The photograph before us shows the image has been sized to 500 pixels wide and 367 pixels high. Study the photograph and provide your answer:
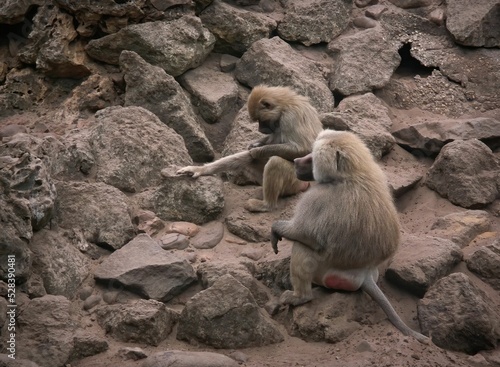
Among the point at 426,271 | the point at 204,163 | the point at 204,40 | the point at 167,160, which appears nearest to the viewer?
the point at 426,271

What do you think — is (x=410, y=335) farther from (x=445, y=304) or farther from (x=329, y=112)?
(x=329, y=112)

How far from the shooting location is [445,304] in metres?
6.68

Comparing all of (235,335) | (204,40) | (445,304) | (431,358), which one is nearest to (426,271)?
(445,304)

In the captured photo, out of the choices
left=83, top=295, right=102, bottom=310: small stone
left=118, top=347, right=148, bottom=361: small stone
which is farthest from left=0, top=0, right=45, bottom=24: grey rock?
left=118, top=347, right=148, bottom=361: small stone

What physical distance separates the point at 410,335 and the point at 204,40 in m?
4.65

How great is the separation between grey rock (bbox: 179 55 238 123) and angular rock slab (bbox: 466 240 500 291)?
3.55 meters

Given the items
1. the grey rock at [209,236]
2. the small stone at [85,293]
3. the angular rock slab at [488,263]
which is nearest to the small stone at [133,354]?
the small stone at [85,293]

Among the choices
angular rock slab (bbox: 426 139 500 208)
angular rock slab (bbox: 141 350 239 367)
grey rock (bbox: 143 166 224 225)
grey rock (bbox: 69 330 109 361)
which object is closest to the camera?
angular rock slab (bbox: 141 350 239 367)

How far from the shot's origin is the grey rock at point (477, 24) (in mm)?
10383

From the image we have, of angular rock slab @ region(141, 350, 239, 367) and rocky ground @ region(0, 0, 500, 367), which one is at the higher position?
rocky ground @ region(0, 0, 500, 367)

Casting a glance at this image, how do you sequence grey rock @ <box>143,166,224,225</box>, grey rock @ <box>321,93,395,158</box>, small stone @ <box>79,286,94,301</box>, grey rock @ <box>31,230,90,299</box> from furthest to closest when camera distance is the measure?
grey rock @ <box>321,93,395,158</box>
grey rock @ <box>143,166,224,225</box>
small stone @ <box>79,286,94,301</box>
grey rock @ <box>31,230,90,299</box>

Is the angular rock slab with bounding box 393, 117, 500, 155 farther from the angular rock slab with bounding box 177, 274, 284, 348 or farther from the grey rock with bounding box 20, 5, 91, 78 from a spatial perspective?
the grey rock with bounding box 20, 5, 91, 78

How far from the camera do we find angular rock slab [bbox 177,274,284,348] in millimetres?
6598

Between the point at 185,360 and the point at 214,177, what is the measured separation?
9.27 feet
